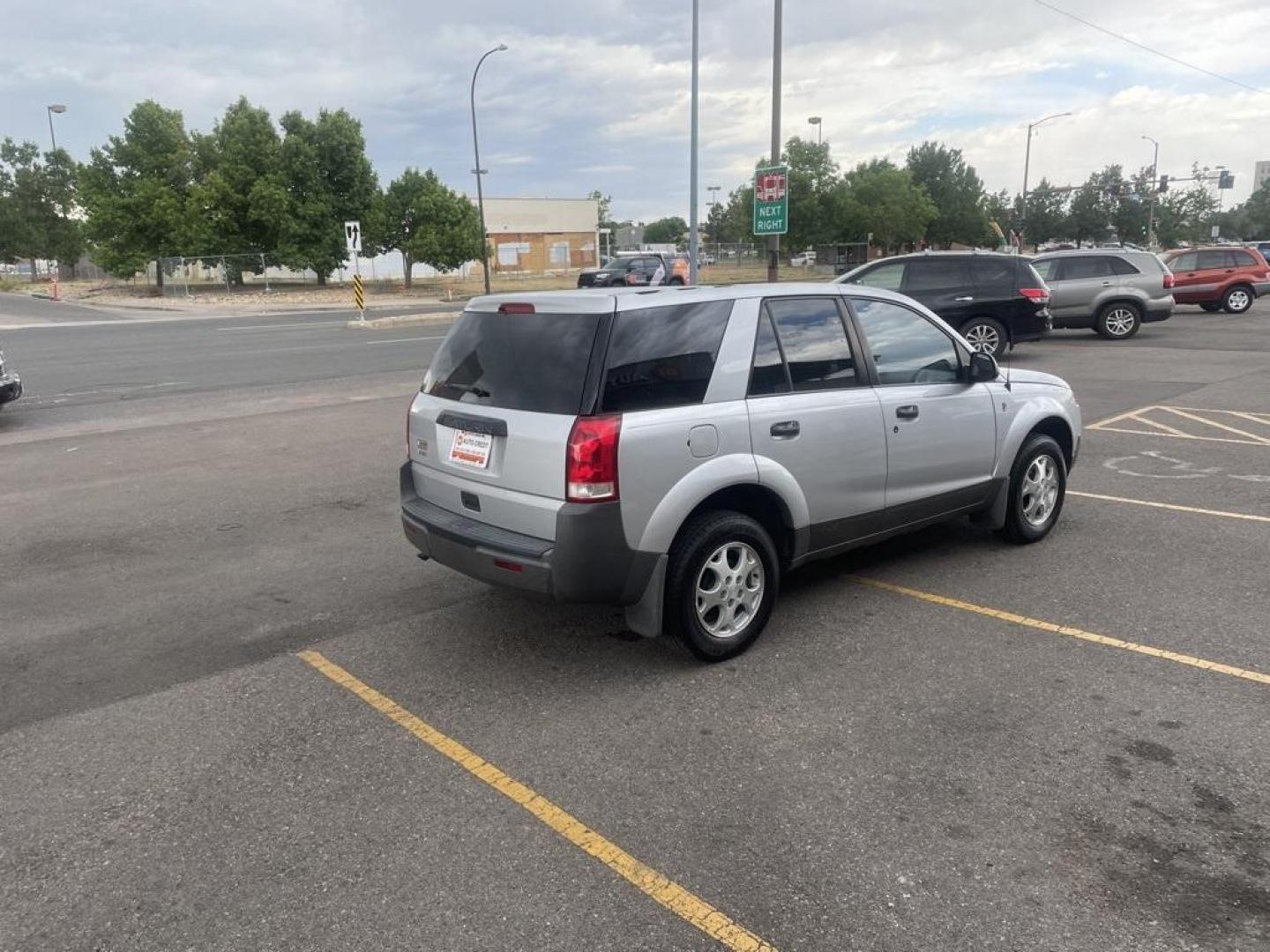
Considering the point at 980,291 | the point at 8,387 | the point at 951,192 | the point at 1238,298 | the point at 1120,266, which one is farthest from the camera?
the point at 951,192

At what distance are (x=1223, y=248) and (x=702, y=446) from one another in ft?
86.4

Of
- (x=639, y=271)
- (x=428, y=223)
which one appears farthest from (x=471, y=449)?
(x=428, y=223)

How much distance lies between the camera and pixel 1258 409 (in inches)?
423

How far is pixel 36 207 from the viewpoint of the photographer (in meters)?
69.9

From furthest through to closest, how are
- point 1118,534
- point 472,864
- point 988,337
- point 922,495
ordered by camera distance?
point 988,337 < point 1118,534 < point 922,495 < point 472,864

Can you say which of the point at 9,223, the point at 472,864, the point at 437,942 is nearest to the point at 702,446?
the point at 472,864

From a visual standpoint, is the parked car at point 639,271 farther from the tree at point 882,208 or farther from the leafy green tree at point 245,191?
the tree at point 882,208

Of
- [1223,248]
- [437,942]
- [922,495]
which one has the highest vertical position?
[1223,248]

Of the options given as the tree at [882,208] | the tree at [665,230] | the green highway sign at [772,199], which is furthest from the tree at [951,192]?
the tree at [665,230]

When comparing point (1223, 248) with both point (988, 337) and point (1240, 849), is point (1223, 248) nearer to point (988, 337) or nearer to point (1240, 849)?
point (988, 337)

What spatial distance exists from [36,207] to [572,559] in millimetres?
83665

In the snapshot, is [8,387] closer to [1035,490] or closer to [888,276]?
[1035,490]

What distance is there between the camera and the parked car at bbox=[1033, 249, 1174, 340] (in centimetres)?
1836

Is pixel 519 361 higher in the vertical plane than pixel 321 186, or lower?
lower
